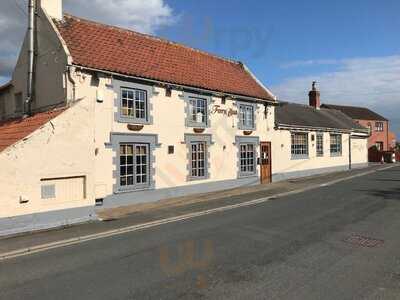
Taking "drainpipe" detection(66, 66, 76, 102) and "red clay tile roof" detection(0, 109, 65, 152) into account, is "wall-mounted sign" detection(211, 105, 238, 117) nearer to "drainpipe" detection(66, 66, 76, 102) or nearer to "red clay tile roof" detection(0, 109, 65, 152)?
"drainpipe" detection(66, 66, 76, 102)

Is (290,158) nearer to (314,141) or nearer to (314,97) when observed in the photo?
(314,141)

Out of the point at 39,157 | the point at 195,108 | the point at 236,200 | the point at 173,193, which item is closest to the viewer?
the point at 39,157

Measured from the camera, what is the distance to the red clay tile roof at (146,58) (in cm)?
1551

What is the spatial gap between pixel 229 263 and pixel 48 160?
6.52 meters

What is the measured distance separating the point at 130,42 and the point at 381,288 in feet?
49.9

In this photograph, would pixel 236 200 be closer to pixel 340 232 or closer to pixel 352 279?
pixel 340 232

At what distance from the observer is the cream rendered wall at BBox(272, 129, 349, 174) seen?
24569mm

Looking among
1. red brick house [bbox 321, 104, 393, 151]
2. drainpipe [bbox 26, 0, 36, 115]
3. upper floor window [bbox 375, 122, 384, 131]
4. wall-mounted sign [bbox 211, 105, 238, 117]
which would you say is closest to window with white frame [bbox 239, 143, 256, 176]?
wall-mounted sign [bbox 211, 105, 238, 117]

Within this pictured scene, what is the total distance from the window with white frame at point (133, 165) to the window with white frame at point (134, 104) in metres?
1.18

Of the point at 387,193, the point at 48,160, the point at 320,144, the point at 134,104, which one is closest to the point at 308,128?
the point at 320,144

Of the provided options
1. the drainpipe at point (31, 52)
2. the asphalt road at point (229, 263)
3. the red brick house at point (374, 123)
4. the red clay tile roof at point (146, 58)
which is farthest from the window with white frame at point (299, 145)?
the red brick house at point (374, 123)

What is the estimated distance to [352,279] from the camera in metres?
6.17

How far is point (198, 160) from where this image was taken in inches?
750

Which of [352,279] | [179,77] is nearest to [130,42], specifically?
[179,77]
